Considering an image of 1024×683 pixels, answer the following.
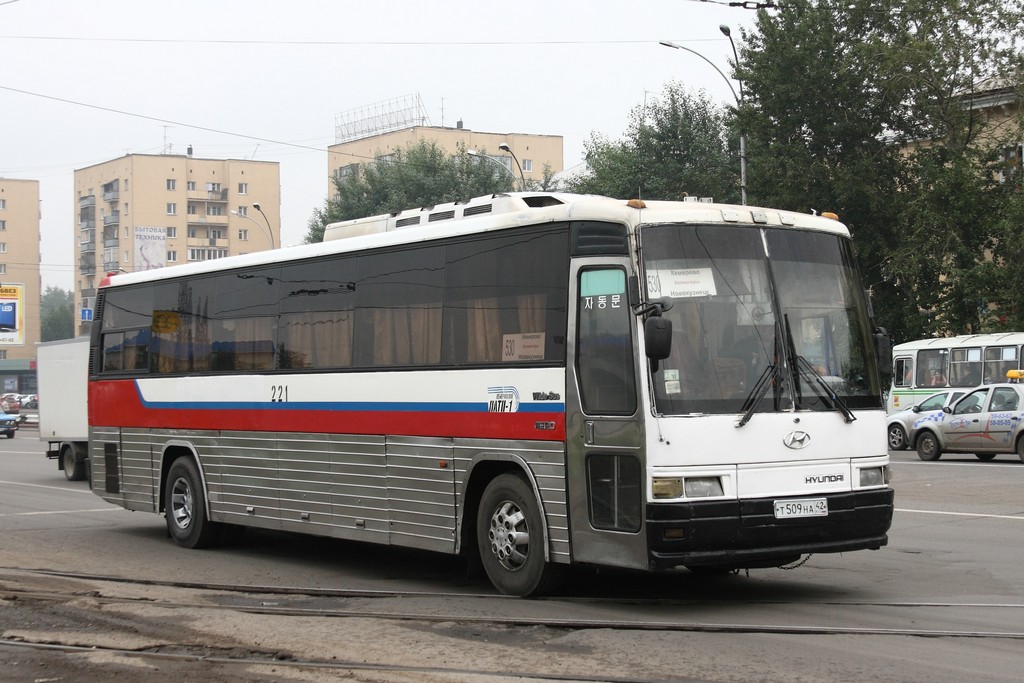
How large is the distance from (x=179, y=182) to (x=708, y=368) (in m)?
114

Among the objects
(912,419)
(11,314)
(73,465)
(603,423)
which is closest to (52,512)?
(73,465)

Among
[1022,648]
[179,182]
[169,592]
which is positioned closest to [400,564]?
[169,592]

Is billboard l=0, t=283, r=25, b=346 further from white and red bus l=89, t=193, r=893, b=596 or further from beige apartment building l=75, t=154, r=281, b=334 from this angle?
white and red bus l=89, t=193, r=893, b=596

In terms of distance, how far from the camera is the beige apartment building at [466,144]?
10612 cm

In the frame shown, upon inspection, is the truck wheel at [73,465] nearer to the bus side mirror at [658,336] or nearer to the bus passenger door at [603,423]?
the bus passenger door at [603,423]

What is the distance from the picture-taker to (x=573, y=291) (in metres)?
9.60

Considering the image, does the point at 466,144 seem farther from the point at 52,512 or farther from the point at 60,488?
the point at 52,512

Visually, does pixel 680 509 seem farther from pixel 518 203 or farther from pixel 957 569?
pixel 957 569

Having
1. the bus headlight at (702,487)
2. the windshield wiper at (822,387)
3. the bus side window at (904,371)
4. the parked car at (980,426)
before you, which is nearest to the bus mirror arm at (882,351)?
the windshield wiper at (822,387)

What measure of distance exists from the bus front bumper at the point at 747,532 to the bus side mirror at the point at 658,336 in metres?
1.02

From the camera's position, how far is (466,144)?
106m

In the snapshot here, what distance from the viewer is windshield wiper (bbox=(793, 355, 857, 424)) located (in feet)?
30.6

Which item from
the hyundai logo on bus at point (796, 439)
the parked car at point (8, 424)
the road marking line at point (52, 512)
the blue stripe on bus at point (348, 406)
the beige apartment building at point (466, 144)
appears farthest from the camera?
the beige apartment building at point (466, 144)

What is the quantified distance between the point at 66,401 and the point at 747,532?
2082cm
